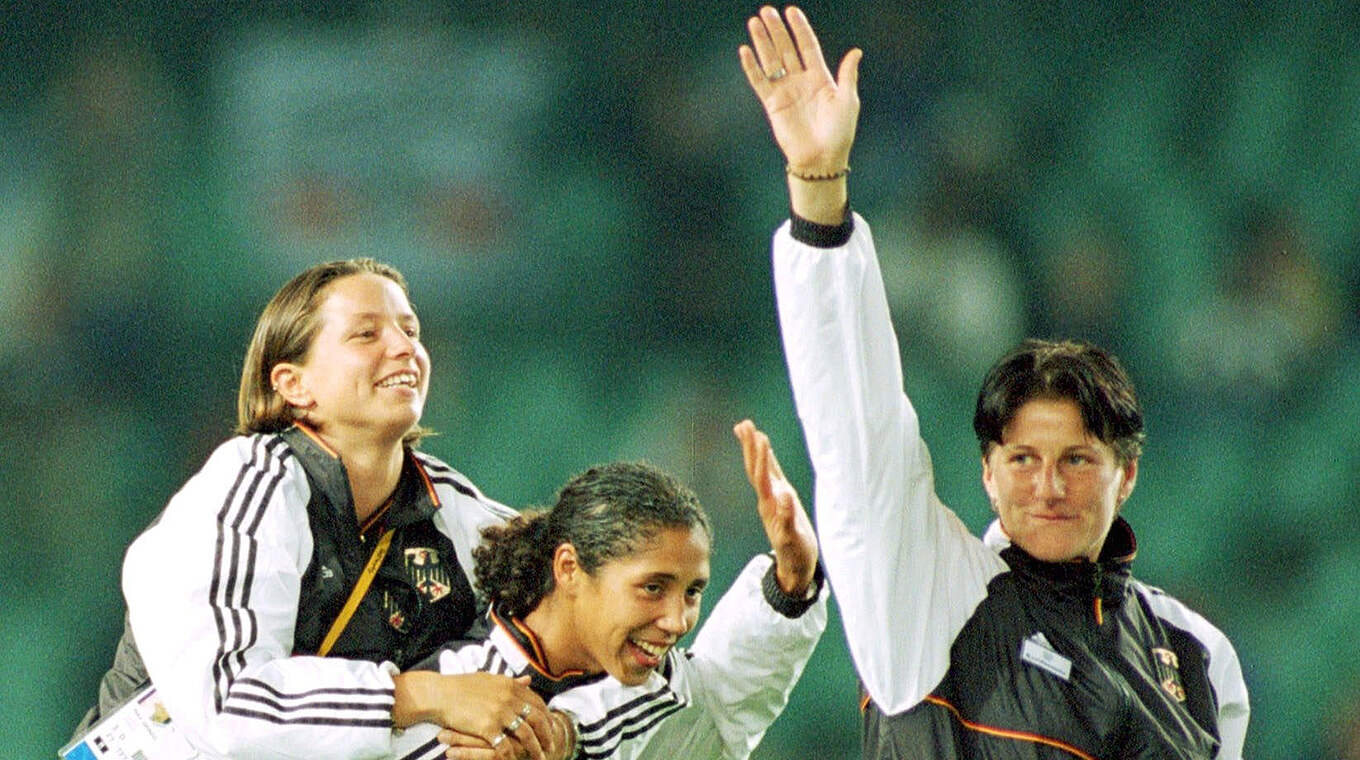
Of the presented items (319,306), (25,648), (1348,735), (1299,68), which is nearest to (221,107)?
(25,648)

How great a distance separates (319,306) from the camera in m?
2.67

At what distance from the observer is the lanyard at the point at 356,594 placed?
8.16 ft

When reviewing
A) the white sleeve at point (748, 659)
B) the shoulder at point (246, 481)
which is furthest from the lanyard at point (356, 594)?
the white sleeve at point (748, 659)

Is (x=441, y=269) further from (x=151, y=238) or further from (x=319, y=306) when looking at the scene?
(x=319, y=306)

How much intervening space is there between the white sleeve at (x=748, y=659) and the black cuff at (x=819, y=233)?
79 cm

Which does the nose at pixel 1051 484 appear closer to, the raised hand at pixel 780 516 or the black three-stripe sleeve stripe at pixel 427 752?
the raised hand at pixel 780 516

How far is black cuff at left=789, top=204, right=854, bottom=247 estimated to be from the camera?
196 cm

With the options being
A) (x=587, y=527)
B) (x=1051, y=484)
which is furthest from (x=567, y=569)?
(x=1051, y=484)

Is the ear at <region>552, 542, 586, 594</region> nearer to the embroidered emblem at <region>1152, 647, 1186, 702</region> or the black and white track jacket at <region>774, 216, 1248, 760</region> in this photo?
the black and white track jacket at <region>774, 216, 1248, 760</region>

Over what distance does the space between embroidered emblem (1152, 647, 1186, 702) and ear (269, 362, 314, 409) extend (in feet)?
4.14

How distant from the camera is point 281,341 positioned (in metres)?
2.68

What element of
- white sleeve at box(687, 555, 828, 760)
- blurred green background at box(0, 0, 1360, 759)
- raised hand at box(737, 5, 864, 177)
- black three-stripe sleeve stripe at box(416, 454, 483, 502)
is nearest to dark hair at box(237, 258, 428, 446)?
black three-stripe sleeve stripe at box(416, 454, 483, 502)

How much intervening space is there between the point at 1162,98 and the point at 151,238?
109 inches

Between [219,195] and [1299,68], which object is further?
[1299,68]
